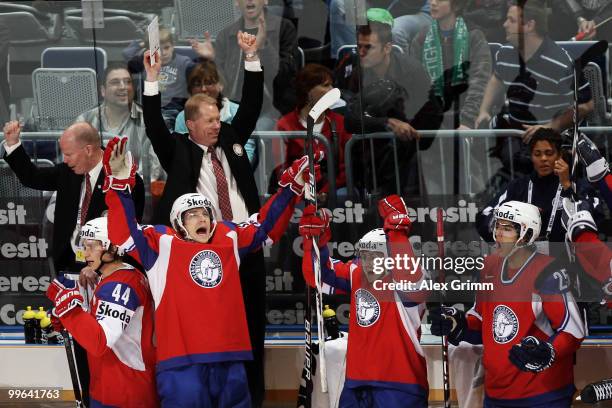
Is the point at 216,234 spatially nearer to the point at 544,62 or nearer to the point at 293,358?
the point at 293,358

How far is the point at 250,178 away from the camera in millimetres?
6840

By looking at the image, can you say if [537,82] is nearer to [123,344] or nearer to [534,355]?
[534,355]

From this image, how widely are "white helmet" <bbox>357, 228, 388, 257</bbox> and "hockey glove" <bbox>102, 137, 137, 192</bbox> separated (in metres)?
1.06

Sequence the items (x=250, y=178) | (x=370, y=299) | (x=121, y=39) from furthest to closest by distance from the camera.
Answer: (x=121, y=39) < (x=250, y=178) < (x=370, y=299)

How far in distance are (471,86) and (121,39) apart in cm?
176

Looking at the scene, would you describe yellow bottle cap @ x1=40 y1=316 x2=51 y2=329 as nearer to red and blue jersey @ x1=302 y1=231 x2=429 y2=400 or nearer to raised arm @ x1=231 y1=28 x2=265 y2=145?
raised arm @ x1=231 y1=28 x2=265 y2=145

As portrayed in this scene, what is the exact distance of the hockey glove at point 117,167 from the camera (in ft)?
20.5

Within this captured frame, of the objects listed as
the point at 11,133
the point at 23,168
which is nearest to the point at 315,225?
the point at 23,168

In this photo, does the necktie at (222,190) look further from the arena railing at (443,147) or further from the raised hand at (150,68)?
the arena railing at (443,147)

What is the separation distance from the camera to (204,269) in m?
6.33

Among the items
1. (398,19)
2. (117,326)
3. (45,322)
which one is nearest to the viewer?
(117,326)

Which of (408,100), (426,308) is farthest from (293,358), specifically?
(408,100)

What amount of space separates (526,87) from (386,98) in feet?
2.22

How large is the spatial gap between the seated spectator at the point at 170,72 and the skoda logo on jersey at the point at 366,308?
4.87 ft
